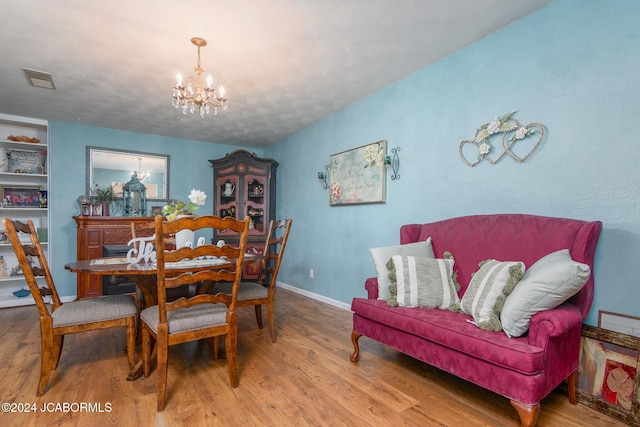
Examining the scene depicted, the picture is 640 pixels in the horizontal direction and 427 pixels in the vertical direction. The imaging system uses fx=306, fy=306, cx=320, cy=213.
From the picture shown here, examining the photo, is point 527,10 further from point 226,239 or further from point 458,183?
point 226,239

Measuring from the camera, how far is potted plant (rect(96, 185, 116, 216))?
163 inches

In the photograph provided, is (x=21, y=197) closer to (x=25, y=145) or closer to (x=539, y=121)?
(x=25, y=145)

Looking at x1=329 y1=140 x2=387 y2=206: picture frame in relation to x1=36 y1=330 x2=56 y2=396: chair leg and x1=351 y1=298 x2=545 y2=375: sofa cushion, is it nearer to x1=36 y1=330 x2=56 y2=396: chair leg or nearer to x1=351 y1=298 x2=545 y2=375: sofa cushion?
x1=351 y1=298 x2=545 y2=375: sofa cushion

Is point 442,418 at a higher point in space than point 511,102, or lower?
lower

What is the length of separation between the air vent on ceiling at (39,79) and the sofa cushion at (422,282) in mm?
3409

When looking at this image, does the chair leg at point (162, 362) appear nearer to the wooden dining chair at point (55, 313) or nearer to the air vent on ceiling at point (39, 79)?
the wooden dining chair at point (55, 313)

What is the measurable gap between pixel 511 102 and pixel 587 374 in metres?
1.73

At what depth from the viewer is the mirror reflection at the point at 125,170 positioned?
4.22 metres

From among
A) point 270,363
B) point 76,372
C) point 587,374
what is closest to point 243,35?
point 270,363

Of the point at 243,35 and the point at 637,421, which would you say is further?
the point at 243,35

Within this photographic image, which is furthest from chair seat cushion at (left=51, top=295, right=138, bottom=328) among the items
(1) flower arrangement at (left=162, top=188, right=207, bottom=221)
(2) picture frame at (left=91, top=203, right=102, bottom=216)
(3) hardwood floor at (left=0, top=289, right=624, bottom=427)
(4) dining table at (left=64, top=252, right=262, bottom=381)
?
(2) picture frame at (left=91, top=203, right=102, bottom=216)

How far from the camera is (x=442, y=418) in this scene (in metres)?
1.57

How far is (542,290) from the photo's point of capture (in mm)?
1469

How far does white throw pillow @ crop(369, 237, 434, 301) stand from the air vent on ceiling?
3283 millimetres
